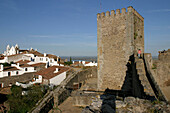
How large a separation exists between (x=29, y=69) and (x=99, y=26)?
27113mm

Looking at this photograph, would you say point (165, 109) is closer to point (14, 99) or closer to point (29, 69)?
point (14, 99)

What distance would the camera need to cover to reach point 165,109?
3004 mm

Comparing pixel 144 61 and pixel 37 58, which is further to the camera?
pixel 37 58

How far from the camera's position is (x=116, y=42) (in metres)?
10.2

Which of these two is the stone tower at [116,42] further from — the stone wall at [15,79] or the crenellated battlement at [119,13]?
the stone wall at [15,79]

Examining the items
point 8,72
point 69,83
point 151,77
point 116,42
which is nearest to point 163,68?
point 116,42

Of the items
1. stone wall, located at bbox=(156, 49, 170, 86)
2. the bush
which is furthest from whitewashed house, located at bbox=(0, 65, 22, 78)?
stone wall, located at bbox=(156, 49, 170, 86)

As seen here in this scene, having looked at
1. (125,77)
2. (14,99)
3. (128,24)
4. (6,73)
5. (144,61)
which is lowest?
(14,99)

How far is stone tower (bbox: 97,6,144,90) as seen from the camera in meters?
9.67

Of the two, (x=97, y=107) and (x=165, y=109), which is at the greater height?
(x=165, y=109)

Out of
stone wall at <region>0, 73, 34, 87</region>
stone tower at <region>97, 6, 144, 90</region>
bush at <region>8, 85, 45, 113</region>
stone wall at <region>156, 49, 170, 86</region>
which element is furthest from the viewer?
stone wall at <region>0, 73, 34, 87</region>

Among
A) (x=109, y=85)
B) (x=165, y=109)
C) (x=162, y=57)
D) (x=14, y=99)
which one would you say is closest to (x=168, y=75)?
(x=162, y=57)

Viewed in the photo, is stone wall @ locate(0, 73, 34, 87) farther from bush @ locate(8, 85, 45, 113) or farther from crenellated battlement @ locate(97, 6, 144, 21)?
crenellated battlement @ locate(97, 6, 144, 21)

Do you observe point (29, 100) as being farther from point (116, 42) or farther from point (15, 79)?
point (15, 79)
